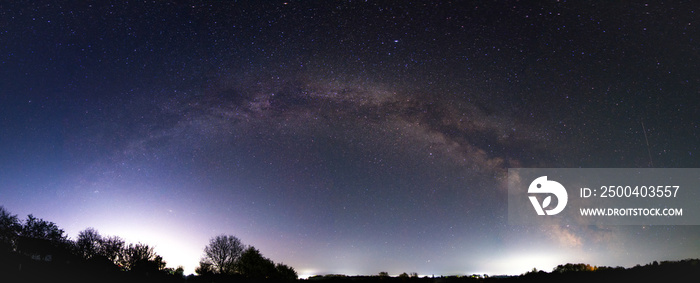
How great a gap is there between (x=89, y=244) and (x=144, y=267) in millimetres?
27178

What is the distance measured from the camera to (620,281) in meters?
18.0

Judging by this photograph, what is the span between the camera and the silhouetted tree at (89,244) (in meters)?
66.7

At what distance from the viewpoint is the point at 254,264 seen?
53812 mm

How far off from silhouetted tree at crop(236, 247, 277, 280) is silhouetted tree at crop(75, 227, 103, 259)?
1216 inches

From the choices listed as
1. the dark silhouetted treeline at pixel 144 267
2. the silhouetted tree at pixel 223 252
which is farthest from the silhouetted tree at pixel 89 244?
the silhouetted tree at pixel 223 252

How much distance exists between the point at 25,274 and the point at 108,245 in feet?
136

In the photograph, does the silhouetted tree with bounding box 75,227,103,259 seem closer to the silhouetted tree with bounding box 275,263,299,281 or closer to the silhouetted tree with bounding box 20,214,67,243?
the silhouetted tree with bounding box 20,214,67,243

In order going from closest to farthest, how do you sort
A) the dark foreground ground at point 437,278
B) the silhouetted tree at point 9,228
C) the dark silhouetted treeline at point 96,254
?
the dark foreground ground at point 437,278, the dark silhouetted treeline at point 96,254, the silhouetted tree at point 9,228

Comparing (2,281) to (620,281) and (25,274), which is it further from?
(620,281)

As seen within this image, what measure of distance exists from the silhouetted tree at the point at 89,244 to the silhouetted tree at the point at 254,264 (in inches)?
1216

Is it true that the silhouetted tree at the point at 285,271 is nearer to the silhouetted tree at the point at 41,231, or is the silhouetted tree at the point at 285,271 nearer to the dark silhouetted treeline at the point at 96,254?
the dark silhouetted treeline at the point at 96,254

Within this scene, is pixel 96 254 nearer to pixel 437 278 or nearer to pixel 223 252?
pixel 223 252

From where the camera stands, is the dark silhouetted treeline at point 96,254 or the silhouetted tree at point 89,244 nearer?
the dark silhouetted treeline at point 96,254

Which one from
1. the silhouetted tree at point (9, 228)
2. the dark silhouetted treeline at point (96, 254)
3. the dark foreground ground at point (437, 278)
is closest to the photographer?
the dark foreground ground at point (437, 278)
